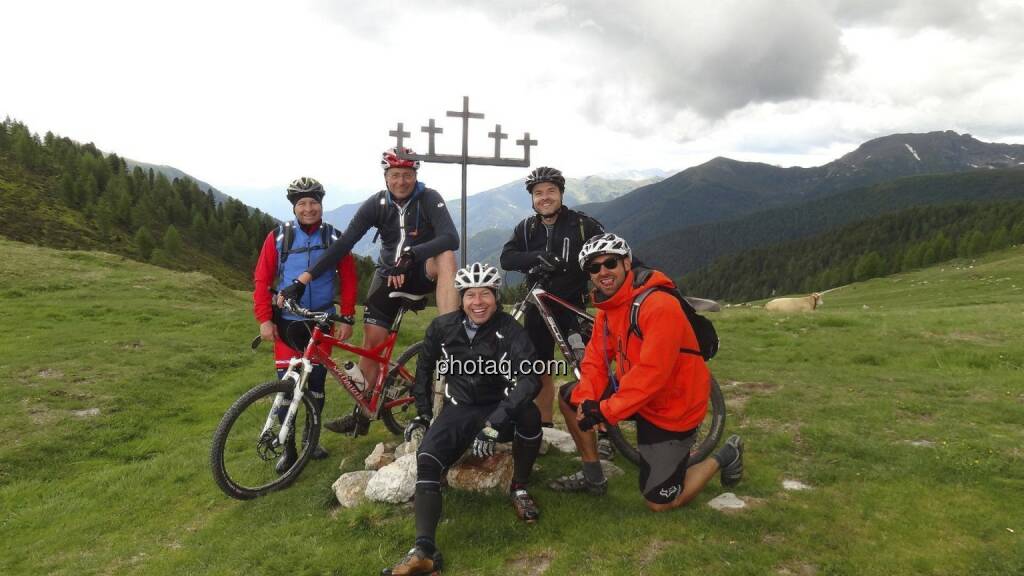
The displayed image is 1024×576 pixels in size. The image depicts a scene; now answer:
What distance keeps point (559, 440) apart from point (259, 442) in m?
4.32

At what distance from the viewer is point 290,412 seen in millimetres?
6859

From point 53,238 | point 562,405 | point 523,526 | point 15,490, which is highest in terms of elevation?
point 53,238

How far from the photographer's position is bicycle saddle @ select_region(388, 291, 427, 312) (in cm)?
776

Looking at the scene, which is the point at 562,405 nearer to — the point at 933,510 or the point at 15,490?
the point at 933,510

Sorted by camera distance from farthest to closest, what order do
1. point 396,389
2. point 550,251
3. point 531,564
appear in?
point 396,389 → point 550,251 → point 531,564

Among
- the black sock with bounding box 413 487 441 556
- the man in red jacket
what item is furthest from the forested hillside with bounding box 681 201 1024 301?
the black sock with bounding box 413 487 441 556

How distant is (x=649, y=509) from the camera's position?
591 cm

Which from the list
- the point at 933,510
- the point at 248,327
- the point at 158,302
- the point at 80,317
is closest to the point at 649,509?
the point at 933,510

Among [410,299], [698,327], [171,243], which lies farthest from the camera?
[171,243]

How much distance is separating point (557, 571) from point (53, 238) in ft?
271

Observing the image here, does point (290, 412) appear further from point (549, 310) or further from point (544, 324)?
point (549, 310)

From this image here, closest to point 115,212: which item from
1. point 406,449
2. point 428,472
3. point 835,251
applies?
point 406,449

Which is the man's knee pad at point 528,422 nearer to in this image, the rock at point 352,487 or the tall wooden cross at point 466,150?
the rock at point 352,487

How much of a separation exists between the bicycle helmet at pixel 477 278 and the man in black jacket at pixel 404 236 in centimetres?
105
